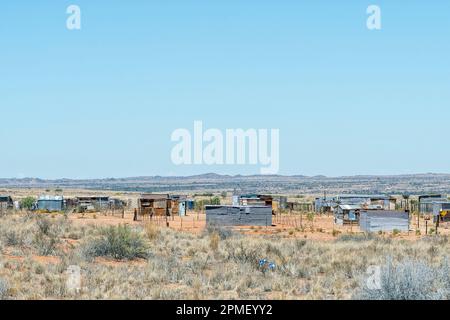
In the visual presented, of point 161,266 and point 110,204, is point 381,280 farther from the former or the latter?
point 110,204

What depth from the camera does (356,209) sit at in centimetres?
5334

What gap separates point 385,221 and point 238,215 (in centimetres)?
984

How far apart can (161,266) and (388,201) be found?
4906 centimetres

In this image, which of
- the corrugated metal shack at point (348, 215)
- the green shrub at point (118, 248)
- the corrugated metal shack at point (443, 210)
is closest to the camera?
the green shrub at point (118, 248)

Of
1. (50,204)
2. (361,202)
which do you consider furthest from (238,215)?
(50,204)

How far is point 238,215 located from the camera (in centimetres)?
4750

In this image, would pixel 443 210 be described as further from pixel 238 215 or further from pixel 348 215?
pixel 238 215

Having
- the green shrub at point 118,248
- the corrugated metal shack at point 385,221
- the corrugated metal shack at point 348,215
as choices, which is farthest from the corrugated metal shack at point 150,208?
the green shrub at point 118,248

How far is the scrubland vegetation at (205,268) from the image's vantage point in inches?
617

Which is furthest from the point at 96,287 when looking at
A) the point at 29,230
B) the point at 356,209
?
the point at 356,209

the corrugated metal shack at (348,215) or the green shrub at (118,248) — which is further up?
the green shrub at (118,248)

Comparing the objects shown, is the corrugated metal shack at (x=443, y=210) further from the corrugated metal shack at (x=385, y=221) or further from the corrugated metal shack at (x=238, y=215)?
the corrugated metal shack at (x=238, y=215)

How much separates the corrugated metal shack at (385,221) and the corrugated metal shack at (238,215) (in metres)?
7.19
